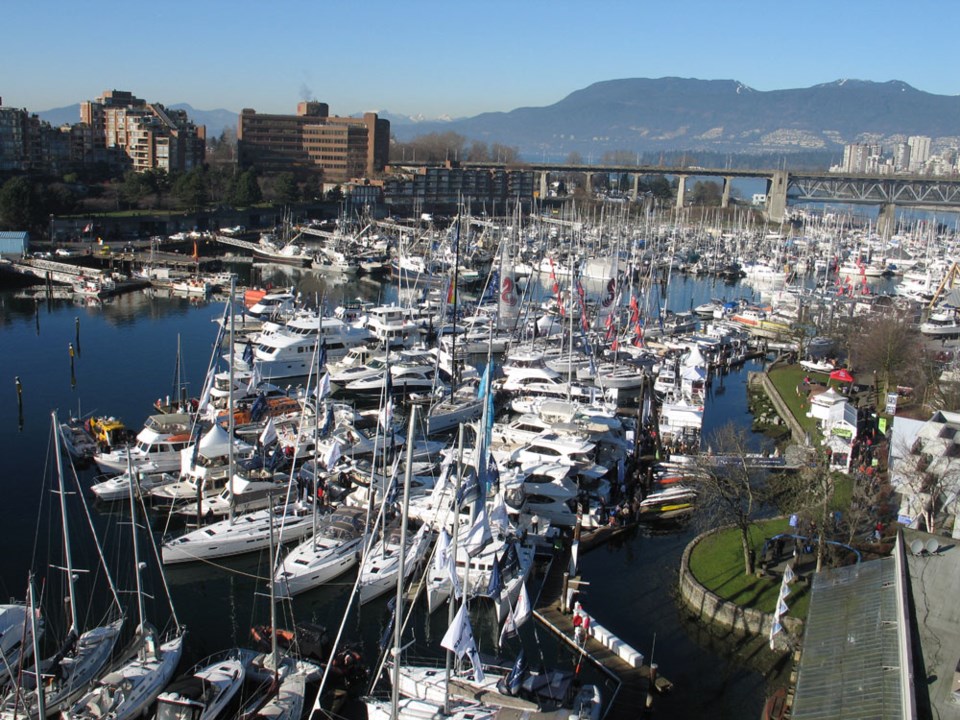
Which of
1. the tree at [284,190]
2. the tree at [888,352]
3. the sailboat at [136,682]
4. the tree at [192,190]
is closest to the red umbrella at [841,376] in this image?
the tree at [888,352]

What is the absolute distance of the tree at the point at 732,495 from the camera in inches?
619

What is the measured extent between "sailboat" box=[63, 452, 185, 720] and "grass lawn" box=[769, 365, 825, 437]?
16.9 meters

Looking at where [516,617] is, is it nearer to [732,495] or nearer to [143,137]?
[732,495]

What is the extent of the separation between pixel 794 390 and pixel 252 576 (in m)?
19.3

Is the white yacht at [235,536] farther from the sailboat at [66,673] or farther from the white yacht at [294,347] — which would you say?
the white yacht at [294,347]

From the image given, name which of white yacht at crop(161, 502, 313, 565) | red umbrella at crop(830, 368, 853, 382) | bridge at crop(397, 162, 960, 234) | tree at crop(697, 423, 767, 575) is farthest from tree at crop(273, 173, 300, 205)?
tree at crop(697, 423, 767, 575)

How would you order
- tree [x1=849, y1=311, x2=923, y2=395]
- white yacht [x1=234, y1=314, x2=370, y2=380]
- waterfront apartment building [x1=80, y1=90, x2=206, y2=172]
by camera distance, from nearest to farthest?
tree [x1=849, y1=311, x2=923, y2=395] → white yacht [x1=234, y1=314, x2=370, y2=380] → waterfront apartment building [x1=80, y1=90, x2=206, y2=172]

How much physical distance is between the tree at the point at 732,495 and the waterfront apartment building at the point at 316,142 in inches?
3530

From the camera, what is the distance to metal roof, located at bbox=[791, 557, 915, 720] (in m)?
9.00

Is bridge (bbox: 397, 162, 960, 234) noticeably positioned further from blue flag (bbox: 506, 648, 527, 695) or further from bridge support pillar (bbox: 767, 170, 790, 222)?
blue flag (bbox: 506, 648, 527, 695)

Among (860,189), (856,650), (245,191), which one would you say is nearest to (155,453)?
(856,650)

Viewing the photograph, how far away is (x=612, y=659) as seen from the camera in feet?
44.2

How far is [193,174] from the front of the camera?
71.8 meters

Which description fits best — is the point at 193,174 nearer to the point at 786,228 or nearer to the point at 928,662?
the point at 786,228
